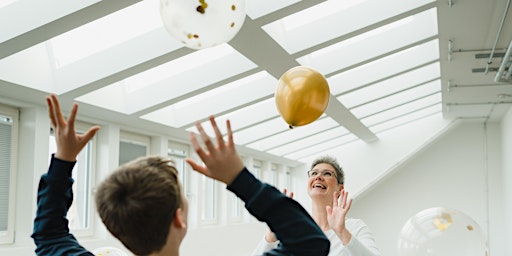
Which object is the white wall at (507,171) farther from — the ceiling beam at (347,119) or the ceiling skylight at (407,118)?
the ceiling beam at (347,119)

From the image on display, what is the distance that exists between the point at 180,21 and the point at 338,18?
2.71 m

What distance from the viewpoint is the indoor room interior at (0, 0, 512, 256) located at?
3.96m

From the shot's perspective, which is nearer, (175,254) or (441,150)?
(175,254)

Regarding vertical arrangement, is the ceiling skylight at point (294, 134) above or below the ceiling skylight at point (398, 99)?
below

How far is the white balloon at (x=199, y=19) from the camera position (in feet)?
7.22

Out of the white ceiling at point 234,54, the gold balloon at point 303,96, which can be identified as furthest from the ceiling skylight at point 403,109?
the gold balloon at point 303,96

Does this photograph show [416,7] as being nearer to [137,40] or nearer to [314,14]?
[314,14]

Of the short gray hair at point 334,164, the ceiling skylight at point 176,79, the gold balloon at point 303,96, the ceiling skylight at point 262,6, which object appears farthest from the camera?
the ceiling skylight at point 176,79

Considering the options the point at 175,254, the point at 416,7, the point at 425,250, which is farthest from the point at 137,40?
the point at 175,254

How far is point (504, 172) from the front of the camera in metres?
11.0

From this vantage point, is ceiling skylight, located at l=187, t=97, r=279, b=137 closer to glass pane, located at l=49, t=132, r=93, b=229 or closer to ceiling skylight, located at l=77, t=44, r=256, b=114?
ceiling skylight, located at l=77, t=44, r=256, b=114

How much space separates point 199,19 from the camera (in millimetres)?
2213

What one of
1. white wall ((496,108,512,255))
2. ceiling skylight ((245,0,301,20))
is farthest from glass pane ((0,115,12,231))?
white wall ((496,108,512,255))

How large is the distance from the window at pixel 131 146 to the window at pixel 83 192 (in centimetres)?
59
